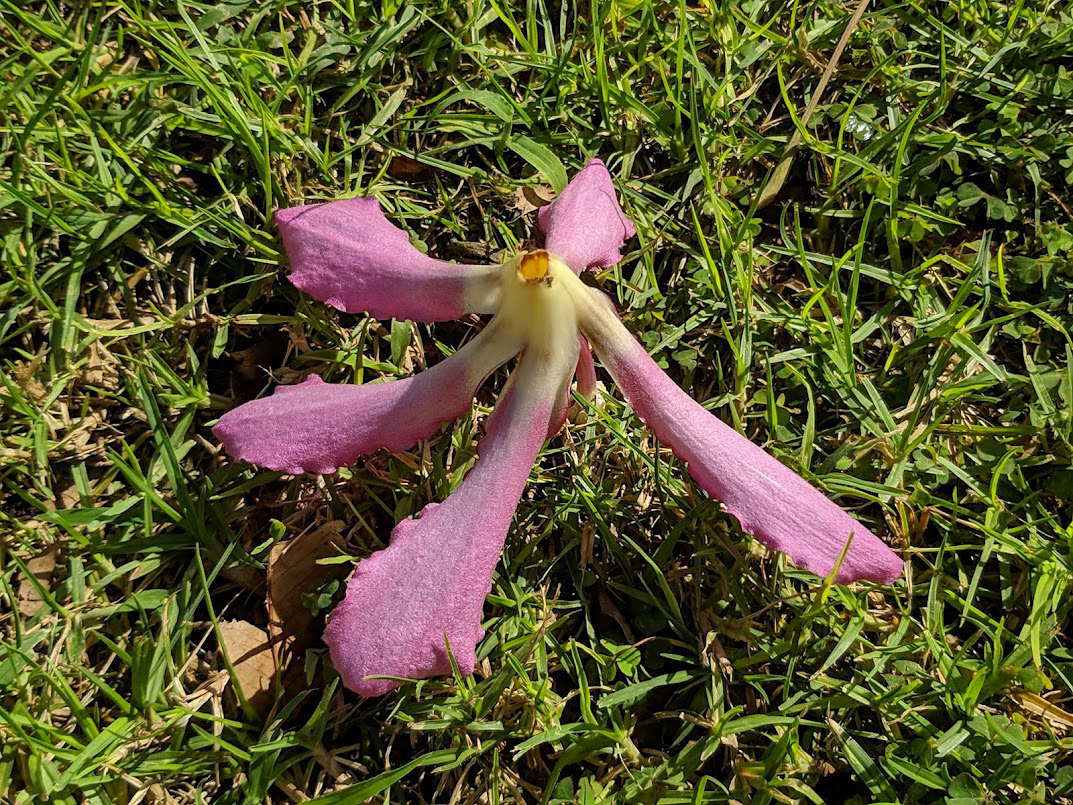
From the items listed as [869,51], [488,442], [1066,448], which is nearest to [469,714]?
[488,442]

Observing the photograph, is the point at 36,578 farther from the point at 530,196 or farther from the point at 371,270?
the point at 530,196

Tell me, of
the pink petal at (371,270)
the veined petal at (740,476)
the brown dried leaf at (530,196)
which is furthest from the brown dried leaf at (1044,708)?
the brown dried leaf at (530,196)

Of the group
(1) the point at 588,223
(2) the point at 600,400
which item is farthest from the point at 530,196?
(2) the point at 600,400

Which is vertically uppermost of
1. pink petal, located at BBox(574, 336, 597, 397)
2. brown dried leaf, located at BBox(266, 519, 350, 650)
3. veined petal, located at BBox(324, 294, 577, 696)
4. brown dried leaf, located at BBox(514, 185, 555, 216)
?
brown dried leaf, located at BBox(514, 185, 555, 216)

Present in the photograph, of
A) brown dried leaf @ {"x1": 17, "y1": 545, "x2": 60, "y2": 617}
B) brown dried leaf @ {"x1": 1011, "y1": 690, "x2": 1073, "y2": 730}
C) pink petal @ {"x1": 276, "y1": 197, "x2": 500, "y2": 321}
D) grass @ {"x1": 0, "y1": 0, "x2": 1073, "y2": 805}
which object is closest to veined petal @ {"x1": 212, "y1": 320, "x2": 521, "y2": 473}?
pink petal @ {"x1": 276, "y1": 197, "x2": 500, "y2": 321}

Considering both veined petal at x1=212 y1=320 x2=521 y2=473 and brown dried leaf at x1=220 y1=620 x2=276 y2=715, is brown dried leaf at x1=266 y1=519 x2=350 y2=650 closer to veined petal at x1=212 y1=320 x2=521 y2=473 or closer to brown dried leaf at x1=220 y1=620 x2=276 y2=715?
brown dried leaf at x1=220 y1=620 x2=276 y2=715

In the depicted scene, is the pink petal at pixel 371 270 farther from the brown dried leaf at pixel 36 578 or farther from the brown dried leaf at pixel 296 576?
the brown dried leaf at pixel 36 578
